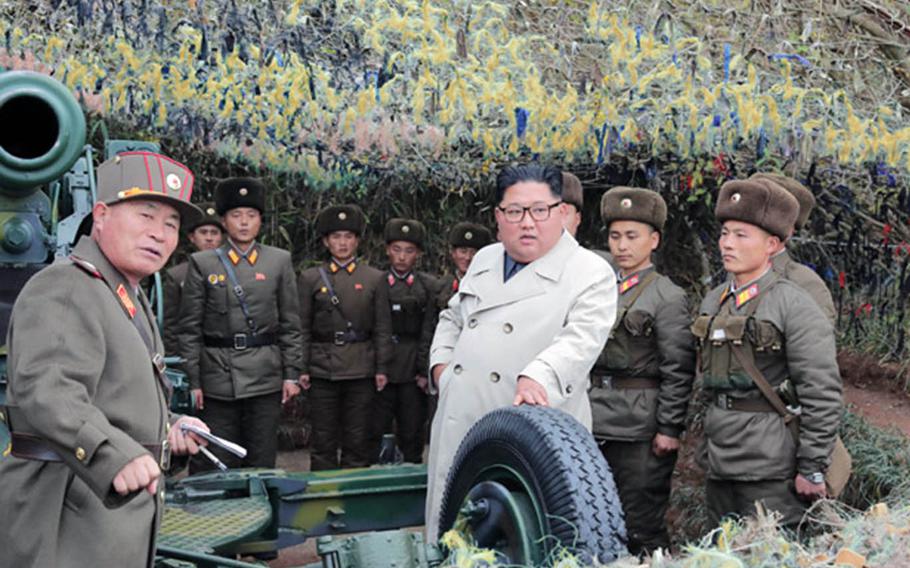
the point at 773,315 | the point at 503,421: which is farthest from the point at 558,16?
the point at 503,421

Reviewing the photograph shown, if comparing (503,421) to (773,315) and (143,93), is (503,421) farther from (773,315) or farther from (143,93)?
(143,93)

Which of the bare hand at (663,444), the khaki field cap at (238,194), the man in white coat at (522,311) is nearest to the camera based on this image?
the man in white coat at (522,311)

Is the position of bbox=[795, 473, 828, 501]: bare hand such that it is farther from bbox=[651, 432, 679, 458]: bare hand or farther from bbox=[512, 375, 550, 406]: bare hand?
bbox=[512, 375, 550, 406]: bare hand

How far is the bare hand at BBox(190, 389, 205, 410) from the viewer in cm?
582

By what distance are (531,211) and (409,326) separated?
3.64m

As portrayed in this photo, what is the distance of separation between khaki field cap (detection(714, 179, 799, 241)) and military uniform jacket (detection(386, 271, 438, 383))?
327 cm

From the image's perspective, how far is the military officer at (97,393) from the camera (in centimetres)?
246

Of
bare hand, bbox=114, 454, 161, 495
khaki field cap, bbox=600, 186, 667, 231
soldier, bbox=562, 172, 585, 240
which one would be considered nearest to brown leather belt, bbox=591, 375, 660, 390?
Result: khaki field cap, bbox=600, 186, 667, 231

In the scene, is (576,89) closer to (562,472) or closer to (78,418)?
(562,472)

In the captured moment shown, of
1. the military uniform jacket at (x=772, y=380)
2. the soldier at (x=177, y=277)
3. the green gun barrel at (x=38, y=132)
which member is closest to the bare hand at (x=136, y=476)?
the green gun barrel at (x=38, y=132)

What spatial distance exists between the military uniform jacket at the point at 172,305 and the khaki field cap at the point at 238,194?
→ 1.43ft

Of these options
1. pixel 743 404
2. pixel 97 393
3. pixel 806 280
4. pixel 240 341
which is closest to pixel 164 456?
pixel 97 393

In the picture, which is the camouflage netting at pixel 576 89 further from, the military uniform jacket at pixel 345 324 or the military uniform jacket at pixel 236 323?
the military uniform jacket at pixel 236 323

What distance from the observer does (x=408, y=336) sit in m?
7.21
